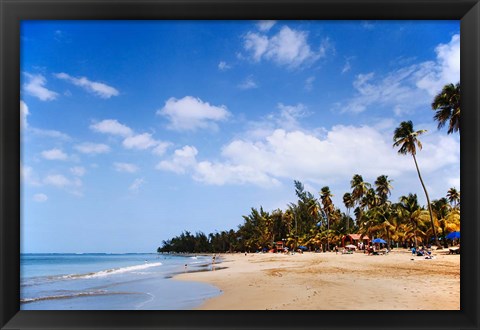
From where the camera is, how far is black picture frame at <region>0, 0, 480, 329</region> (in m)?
2.86

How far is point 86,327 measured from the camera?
292cm

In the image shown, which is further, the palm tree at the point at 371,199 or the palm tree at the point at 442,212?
the palm tree at the point at 371,199

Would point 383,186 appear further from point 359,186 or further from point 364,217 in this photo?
point 364,217

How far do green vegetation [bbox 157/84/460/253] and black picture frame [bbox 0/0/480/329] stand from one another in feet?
18.7

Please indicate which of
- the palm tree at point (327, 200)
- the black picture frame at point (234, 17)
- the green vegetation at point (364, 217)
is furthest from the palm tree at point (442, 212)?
the black picture frame at point (234, 17)

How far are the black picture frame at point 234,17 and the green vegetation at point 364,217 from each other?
18.7 ft

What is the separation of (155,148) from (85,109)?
1.68m

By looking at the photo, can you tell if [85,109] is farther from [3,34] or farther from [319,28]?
[319,28]

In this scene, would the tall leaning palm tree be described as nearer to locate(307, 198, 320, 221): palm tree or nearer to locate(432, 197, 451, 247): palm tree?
locate(432, 197, 451, 247): palm tree

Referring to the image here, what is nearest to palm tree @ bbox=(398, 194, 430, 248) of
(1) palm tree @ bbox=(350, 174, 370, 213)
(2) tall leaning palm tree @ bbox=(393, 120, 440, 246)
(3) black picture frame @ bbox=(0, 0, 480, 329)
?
(2) tall leaning palm tree @ bbox=(393, 120, 440, 246)

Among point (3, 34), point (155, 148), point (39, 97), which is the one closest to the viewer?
point (3, 34)

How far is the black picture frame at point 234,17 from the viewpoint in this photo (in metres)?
2.86

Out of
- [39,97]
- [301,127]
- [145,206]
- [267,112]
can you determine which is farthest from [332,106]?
[39,97]

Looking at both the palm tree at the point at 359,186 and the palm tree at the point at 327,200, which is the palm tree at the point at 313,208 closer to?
the palm tree at the point at 327,200
